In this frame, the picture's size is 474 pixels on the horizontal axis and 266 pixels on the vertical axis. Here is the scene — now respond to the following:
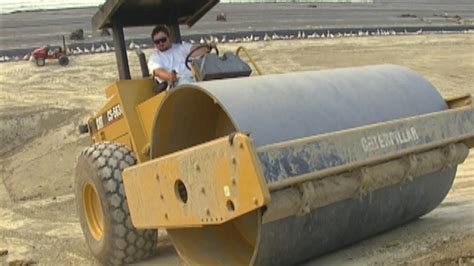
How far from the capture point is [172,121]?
4859 mm

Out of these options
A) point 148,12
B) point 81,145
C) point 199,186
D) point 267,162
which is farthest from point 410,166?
point 81,145

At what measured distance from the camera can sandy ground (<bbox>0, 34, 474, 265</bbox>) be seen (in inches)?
193

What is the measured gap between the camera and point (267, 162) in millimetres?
3727

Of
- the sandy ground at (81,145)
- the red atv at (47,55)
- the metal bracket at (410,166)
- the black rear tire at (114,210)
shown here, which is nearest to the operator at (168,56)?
the black rear tire at (114,210)

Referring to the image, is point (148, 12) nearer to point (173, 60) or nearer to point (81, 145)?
point (173, 60)

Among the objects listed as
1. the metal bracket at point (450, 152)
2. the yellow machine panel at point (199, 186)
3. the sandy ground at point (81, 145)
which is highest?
the yellow machine panel at point (199, 186)

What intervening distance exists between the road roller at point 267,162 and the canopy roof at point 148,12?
0.06 metres

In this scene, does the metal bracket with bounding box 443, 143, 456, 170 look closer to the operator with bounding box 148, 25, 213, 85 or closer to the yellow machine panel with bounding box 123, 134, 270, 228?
the yellow machine panel with bounding box 123, 134, 270, 228

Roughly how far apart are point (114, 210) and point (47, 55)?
13392 millimetres

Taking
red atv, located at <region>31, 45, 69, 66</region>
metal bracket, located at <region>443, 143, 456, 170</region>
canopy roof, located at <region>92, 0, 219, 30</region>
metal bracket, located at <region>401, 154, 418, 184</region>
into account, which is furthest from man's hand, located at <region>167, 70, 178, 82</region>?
red atv, located at <region>31, 45, 69, 66</region>

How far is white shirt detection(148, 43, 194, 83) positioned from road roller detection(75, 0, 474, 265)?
0.61 ft

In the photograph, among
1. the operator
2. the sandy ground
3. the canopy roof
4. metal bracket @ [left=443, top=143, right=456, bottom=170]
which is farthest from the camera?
the canopy roof

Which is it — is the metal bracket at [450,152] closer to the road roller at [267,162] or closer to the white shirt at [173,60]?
the road roller at [267,162]

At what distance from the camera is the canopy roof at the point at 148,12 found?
19.5 ft
